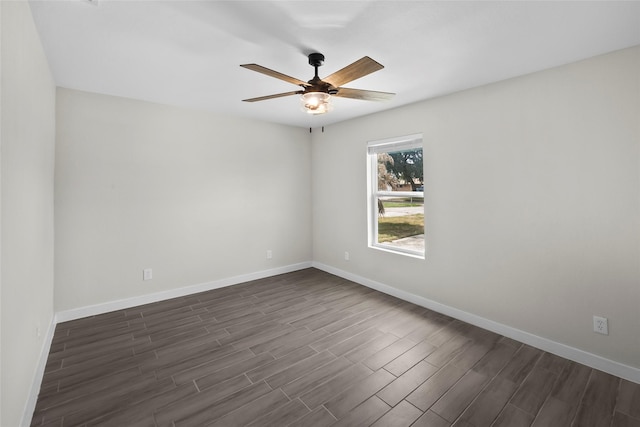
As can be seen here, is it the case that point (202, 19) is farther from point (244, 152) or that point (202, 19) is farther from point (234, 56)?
point (244, 152)

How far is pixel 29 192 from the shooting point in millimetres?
1855

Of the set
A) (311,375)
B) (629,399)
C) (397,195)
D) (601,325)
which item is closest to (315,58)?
(397,195)

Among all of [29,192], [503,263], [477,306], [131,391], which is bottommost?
[131,391]

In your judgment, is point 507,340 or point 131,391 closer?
point 131,391

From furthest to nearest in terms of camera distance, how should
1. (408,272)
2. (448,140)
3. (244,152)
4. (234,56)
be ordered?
1. (244,152)
2. (408,272)
3. (448,140)
4. (234,56)

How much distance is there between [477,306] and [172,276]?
356 cm

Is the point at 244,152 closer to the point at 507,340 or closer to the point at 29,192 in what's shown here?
the point at 29,192

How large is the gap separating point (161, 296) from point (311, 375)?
7.81 feet

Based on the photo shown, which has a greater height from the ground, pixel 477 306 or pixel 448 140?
pixel 448 140

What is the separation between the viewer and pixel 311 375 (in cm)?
219

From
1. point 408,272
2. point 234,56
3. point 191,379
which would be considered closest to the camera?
point 191,379

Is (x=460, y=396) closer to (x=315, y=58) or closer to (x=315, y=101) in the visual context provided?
(x=315, y=101)

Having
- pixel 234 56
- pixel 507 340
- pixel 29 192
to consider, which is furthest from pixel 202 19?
pixel 507 340

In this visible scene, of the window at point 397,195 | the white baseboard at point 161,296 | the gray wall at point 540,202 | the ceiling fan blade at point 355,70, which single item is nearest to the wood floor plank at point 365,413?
the gray wall at point 540,202
